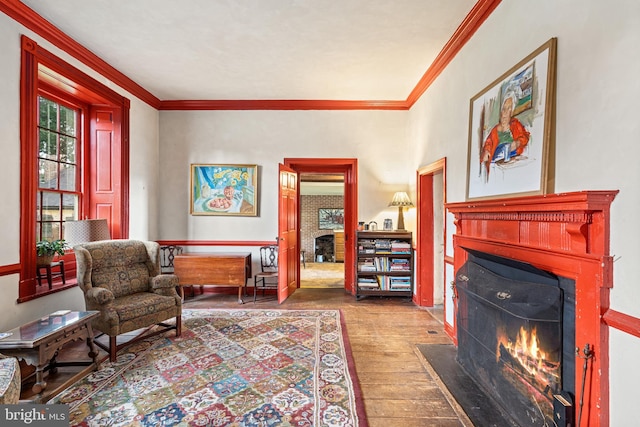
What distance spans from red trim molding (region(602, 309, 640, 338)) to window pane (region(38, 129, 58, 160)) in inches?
186

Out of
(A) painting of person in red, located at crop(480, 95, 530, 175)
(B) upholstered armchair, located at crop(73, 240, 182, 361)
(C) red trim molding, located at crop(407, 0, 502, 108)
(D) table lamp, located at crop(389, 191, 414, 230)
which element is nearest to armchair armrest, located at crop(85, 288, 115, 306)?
(B) upholstered armchair, located at crop(73, 240, 182, 361)

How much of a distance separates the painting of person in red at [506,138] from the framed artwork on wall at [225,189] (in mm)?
3402

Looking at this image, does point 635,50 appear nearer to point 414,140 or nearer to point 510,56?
point 510,56

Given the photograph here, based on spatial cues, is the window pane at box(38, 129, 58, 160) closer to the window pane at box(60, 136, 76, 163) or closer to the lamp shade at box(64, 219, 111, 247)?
the window pane at box(60, 136, 76, 163)

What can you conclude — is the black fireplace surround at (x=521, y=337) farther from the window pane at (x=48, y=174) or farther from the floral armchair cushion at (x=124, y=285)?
the window pane at (x=48, y=174)

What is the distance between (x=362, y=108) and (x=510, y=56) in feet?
9.18

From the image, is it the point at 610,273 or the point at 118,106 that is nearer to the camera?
the point at 610,273

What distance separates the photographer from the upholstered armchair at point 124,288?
106 inches

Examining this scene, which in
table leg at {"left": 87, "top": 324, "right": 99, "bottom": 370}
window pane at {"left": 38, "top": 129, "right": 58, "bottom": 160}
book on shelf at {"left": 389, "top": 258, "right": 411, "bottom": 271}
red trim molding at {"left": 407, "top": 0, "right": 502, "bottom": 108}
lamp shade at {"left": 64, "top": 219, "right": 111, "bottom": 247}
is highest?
red trim molding at {"left": 407, "top": 0, "right": 502, "bottom": 108}

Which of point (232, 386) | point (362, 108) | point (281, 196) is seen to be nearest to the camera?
point (232, 386)

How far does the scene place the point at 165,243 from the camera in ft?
15.7

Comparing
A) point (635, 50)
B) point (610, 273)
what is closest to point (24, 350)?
point (610, 273)

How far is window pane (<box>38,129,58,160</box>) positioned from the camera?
3.20 metres

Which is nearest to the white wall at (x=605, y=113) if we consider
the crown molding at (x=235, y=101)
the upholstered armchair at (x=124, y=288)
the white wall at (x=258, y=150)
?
the crown molding at (x=235, y=101)
